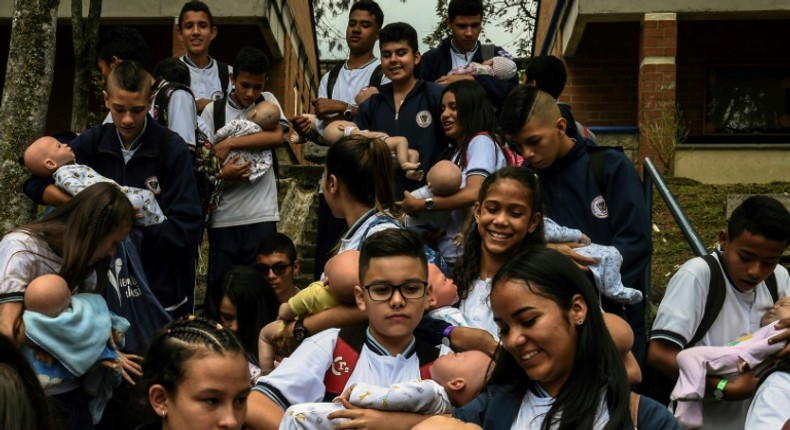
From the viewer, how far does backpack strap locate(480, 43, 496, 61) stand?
836 cm

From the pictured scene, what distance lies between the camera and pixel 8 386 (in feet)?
9.08

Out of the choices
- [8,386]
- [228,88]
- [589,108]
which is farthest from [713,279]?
[589,108]

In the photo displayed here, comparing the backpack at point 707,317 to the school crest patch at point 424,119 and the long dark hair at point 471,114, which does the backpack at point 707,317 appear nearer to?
the long dark hair at point 471,114

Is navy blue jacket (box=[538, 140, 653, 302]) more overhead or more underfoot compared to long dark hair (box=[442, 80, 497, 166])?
more underfoot

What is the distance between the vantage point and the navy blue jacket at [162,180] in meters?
6.21

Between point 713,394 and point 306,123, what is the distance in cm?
400

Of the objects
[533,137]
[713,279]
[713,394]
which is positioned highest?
[533,137]

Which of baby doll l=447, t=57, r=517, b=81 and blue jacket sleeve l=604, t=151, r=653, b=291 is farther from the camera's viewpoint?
baby doll l=447, t=57, r=517, b=81

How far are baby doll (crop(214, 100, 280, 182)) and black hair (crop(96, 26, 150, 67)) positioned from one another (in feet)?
2.19

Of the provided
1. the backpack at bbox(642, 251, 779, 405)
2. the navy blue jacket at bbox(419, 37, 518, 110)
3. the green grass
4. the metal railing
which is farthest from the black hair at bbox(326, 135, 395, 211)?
the green grass

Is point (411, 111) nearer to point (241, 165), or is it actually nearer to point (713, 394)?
point (241, 165)

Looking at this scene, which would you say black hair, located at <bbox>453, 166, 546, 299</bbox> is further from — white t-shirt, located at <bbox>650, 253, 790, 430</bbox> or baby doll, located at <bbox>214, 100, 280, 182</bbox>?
baby doll, located at <bbox>214, 100, 280, 182</bbox>

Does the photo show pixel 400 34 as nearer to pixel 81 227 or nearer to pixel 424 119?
pixel 424 119

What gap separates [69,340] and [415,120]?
2858mm
